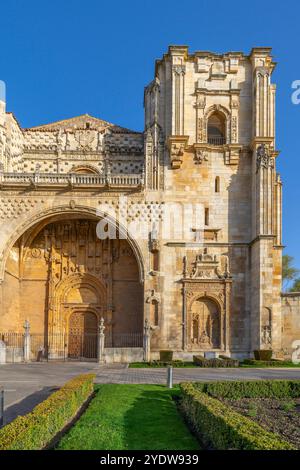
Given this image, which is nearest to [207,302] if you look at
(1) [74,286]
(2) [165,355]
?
(2) [165,355]

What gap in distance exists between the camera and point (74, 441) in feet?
34.2

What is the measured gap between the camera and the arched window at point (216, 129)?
35856 millimetres

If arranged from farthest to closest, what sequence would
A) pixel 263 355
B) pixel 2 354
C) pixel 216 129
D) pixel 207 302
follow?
1. pixel 216 129
2. pixel 207 302
3. pixel 2 354
4. pixel 263 355

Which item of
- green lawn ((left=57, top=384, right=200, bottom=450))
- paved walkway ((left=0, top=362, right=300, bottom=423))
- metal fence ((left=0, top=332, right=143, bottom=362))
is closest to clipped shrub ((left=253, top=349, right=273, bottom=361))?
paved walkway ((left=0, top=362, right=300, bottom=423))

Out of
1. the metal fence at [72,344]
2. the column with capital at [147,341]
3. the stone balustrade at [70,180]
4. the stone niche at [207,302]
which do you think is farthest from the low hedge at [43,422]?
the metal fence at [72,344]

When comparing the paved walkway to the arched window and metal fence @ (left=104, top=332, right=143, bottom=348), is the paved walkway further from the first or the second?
the arched window

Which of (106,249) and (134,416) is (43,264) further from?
(134,416)

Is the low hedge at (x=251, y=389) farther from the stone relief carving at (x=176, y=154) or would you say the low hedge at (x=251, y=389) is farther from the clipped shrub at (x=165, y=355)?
the stone relief carving at (x=176, y=154)

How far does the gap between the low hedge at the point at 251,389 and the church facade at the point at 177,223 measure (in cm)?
1464

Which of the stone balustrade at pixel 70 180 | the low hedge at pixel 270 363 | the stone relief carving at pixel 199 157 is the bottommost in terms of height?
the low hedge at pixel 270 363

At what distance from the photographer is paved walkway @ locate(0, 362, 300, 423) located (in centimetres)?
1695

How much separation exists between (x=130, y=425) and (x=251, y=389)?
605 centimetres

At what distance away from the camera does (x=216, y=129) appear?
36.8 meters

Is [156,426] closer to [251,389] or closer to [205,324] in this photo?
[251,389]
